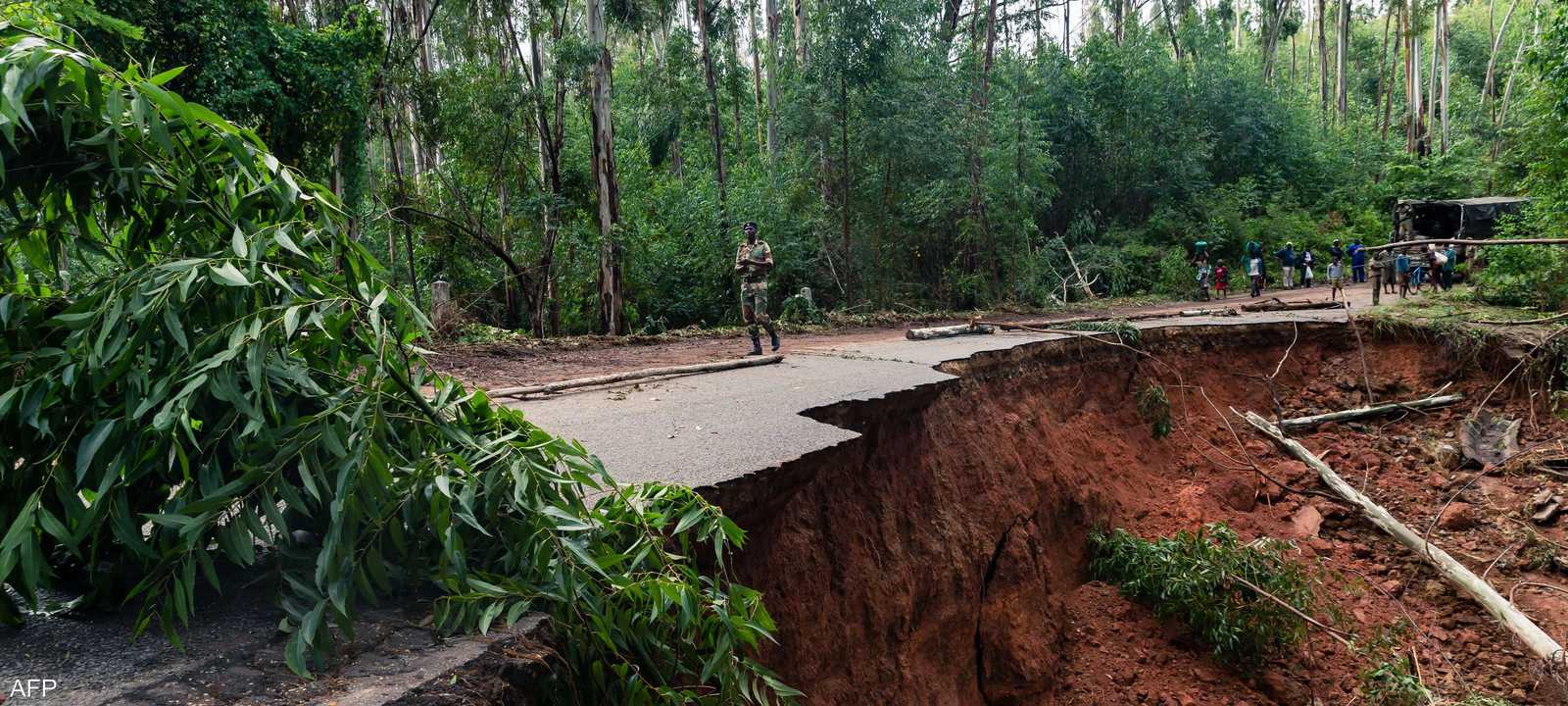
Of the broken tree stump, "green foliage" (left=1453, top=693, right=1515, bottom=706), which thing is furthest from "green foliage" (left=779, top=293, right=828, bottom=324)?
"green foliage" (left=1453, top=693, right=1515, bottom=706)

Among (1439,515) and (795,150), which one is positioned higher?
(795,150)

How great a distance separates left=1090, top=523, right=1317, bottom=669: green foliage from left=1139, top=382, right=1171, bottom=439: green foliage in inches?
83.6

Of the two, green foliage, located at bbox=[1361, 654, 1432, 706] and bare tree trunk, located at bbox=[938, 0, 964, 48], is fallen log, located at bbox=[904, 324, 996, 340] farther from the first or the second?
bare tree trunk, located at bbox=[938, 0, 964, 48]

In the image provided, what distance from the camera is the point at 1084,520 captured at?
25.6 ft

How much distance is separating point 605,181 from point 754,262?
16.5ft

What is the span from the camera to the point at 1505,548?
24.8 ft

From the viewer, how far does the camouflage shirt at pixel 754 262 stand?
9570 mm

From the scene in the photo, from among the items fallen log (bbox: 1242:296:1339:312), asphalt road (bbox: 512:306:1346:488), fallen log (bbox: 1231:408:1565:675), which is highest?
fallen log (bbox: 1242:296:1339:312)

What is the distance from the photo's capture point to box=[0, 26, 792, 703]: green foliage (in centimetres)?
189

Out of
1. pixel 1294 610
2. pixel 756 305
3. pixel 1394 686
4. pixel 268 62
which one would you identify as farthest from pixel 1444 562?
pixel 268 62

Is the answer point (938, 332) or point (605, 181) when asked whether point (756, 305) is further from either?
point (605, 181)

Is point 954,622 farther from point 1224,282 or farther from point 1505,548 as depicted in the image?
point 1224,282

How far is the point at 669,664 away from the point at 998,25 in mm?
25987

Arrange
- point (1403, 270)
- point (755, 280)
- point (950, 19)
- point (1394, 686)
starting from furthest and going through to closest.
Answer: point (950, 19) < point (1403, 270) < point (755, 280) < point (1394, 686)
